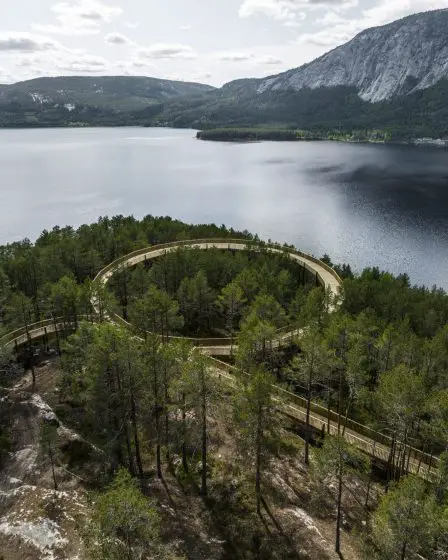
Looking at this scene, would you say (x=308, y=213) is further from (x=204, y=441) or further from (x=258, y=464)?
(x=258, y=464)

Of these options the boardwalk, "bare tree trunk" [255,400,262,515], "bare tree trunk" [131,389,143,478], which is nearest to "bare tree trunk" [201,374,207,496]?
the boardwalk

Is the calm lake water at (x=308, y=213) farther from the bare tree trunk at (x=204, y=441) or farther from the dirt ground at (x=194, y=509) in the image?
the bare tree trunk at (x=204, y=441)

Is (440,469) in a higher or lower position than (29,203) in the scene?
higher

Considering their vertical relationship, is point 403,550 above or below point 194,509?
above

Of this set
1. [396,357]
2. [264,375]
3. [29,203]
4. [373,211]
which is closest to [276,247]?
[396,357]

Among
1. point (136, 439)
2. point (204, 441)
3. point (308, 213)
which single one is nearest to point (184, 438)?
point (204, 441)

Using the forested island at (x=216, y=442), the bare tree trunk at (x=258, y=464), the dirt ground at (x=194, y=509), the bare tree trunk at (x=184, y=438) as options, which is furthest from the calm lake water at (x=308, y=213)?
the bare tree trunk at (x=258, y=464)

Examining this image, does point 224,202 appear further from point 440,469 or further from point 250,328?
point 440,469

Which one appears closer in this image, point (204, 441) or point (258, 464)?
point (258, 464)
